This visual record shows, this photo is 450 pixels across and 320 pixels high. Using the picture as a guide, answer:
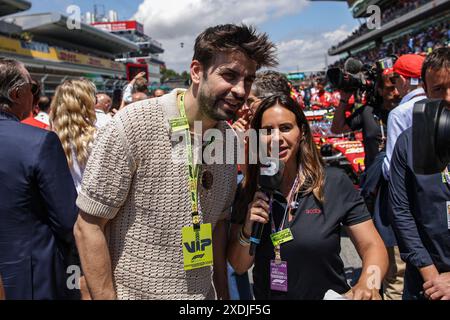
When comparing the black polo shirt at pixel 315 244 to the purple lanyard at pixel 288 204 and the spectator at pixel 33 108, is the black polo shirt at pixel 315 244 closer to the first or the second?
the purple lanyard at pixel 288 204

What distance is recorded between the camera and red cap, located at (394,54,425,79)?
3.07 m

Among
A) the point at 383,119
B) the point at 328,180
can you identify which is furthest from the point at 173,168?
the point at 383,119

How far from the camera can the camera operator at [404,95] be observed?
9.29 feet

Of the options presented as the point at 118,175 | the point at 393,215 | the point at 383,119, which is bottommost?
the point at 393,215

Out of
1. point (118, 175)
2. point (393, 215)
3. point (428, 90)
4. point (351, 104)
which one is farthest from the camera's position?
point (351, 104)

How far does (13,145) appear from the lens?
185 centimetres

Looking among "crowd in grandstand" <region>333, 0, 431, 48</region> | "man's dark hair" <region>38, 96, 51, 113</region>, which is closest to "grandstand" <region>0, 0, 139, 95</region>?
"man's dark hair" <region>38, 96, 51, 113</region>

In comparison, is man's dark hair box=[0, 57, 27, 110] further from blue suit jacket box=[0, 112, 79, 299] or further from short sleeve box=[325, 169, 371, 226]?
short sleeve box=[325, 169, 371, 226]

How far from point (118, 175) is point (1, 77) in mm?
956

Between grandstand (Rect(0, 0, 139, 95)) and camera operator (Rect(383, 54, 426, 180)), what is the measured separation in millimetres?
19652

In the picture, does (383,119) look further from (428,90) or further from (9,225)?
(9,225)

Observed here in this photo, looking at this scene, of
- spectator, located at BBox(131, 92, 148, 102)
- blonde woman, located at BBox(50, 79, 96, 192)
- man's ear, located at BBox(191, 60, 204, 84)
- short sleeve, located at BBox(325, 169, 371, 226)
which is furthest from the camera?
spectator, located at BBox(131, 92, 148, 102)

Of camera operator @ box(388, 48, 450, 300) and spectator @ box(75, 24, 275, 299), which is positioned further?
camera operator @ box(388, 48, 450, 300)

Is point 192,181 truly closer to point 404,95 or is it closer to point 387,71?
point 404,95
